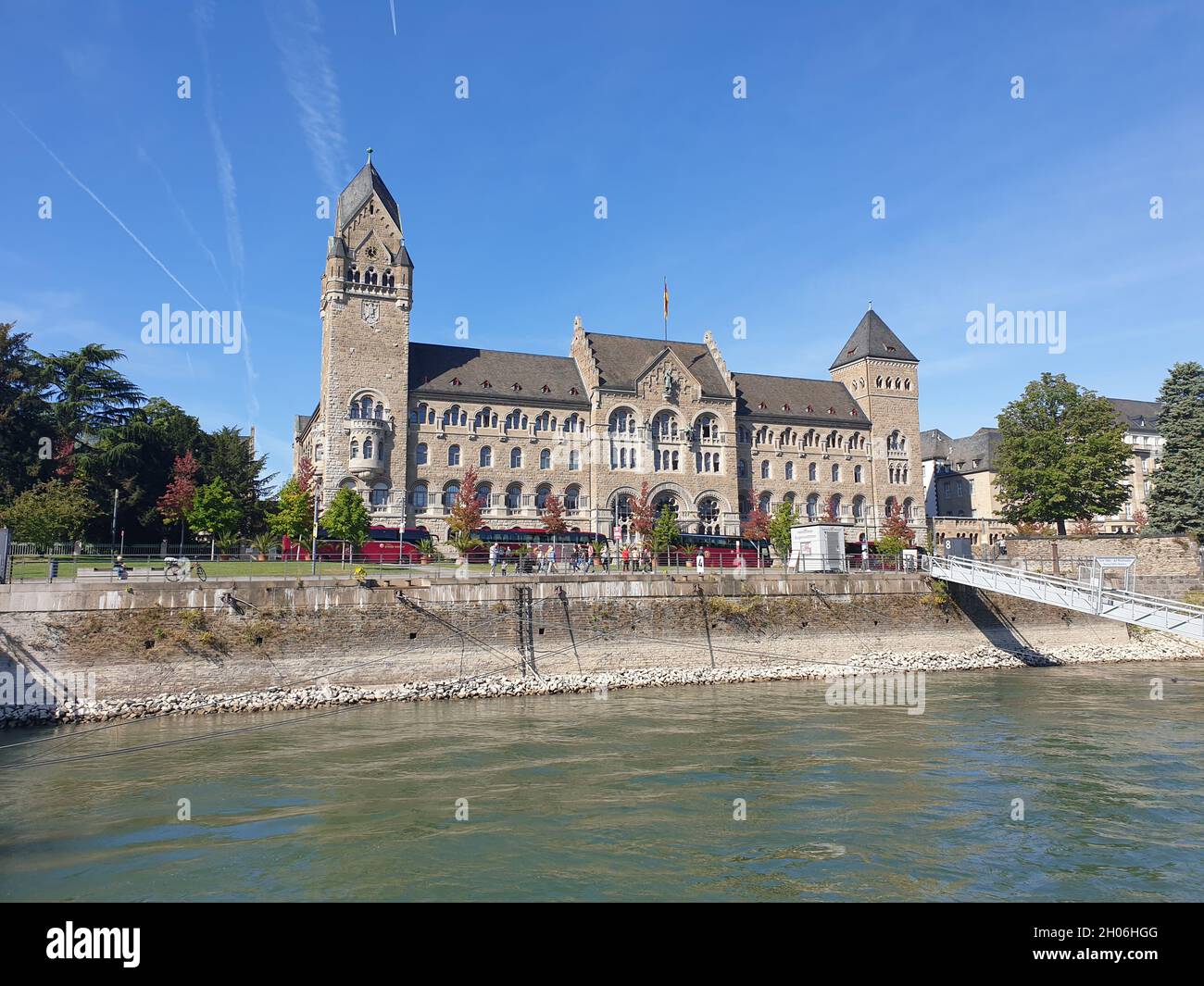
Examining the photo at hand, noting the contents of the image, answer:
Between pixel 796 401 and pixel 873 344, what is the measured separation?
32.7 feet

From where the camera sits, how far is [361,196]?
58.3 metres

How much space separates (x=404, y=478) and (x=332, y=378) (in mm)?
8400

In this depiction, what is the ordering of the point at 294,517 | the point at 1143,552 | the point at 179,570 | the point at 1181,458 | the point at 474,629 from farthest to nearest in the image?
the point at 1181,458, the point at 1143,552, the point at 294,517, the point at 474,629, the point at 179,570

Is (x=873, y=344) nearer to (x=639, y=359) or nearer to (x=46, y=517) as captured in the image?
(x=639, y=359)

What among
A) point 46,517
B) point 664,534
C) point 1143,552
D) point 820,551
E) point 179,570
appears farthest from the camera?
point 664,534

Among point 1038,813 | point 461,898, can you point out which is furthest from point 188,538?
point 1038,813

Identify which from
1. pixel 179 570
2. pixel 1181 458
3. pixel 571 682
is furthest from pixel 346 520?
pixel 1181 458

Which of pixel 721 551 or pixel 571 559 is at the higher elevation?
→ pixel 721 551

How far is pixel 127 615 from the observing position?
81.9 ft

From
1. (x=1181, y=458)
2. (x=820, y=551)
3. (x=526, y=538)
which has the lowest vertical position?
(x=820, y=551)

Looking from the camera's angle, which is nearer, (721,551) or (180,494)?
(180,494)

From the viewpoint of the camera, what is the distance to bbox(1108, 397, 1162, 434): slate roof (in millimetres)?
92550

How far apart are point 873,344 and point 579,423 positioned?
3182 cm
